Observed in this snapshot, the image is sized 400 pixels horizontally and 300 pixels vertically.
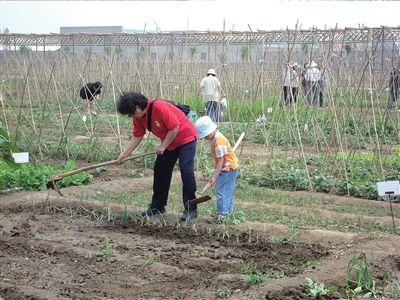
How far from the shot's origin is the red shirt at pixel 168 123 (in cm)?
632

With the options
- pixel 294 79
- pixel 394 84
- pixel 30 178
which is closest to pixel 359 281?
pixel 30 178

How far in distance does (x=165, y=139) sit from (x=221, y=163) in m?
0.58

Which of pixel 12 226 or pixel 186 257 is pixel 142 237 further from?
pixel 12 226

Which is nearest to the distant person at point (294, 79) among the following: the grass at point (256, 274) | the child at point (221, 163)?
the child at point (221, 163)

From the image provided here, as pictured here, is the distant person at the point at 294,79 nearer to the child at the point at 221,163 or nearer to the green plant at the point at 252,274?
the child at the point at 221,163

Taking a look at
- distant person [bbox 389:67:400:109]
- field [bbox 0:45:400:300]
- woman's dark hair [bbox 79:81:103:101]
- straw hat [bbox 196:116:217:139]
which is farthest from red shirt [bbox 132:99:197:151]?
woman's dark hair [bbox 79:81:103:101]

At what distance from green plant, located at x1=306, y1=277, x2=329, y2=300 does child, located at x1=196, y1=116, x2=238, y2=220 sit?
1933 millimetres

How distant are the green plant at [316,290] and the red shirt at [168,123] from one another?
2.31 m

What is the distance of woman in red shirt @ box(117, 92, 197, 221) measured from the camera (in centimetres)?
630

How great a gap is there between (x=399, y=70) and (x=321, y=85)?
1.92m

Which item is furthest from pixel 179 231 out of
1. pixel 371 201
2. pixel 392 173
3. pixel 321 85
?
pixel 321 85

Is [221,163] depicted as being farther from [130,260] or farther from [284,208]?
[130,260]

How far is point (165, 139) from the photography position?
251 inches

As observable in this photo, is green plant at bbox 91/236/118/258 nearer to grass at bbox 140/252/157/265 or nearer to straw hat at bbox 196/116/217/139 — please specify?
grass at bbox 140/252/157/265
